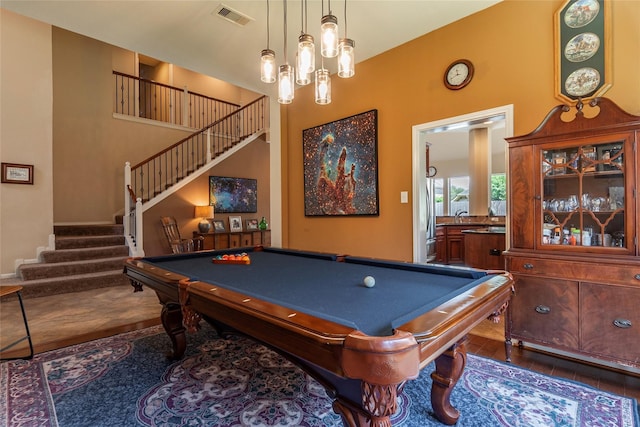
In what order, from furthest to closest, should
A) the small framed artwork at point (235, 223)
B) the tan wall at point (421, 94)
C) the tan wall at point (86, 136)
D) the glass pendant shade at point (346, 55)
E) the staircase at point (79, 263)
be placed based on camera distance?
the small framed artwork at point (235, 223), the tan wall at point (86, 136), the staircase at point (79, 263), the tan wall at point (421, 94), the glass pendant shade at point (346, 55)

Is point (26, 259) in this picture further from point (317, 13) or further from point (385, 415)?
point (385, 415)

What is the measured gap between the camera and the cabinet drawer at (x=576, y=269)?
1.94 meters

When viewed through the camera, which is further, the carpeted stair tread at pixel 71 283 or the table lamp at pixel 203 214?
the table lamp at pixel 203 214

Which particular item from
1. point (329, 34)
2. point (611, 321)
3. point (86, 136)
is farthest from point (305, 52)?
point (86, 136)

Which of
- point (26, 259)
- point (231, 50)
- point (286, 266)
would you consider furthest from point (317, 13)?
point (26, 259)

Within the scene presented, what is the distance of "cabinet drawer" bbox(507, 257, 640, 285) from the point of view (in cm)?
194

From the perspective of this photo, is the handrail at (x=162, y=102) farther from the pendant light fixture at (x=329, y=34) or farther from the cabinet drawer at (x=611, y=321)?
the cabinet drawer at (x=611, y=321)

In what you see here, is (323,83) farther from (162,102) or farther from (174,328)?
(162,102)

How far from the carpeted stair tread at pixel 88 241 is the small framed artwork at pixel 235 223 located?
2465 millimetres

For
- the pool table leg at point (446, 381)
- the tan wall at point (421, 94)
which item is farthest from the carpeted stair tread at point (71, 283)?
the pool table leg at point (446, 381)

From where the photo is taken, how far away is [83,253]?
499 cm

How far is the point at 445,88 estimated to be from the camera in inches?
123

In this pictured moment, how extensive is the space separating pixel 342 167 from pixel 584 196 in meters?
2.46

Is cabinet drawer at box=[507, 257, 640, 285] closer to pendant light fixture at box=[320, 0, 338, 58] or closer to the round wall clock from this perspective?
the round wall clock
